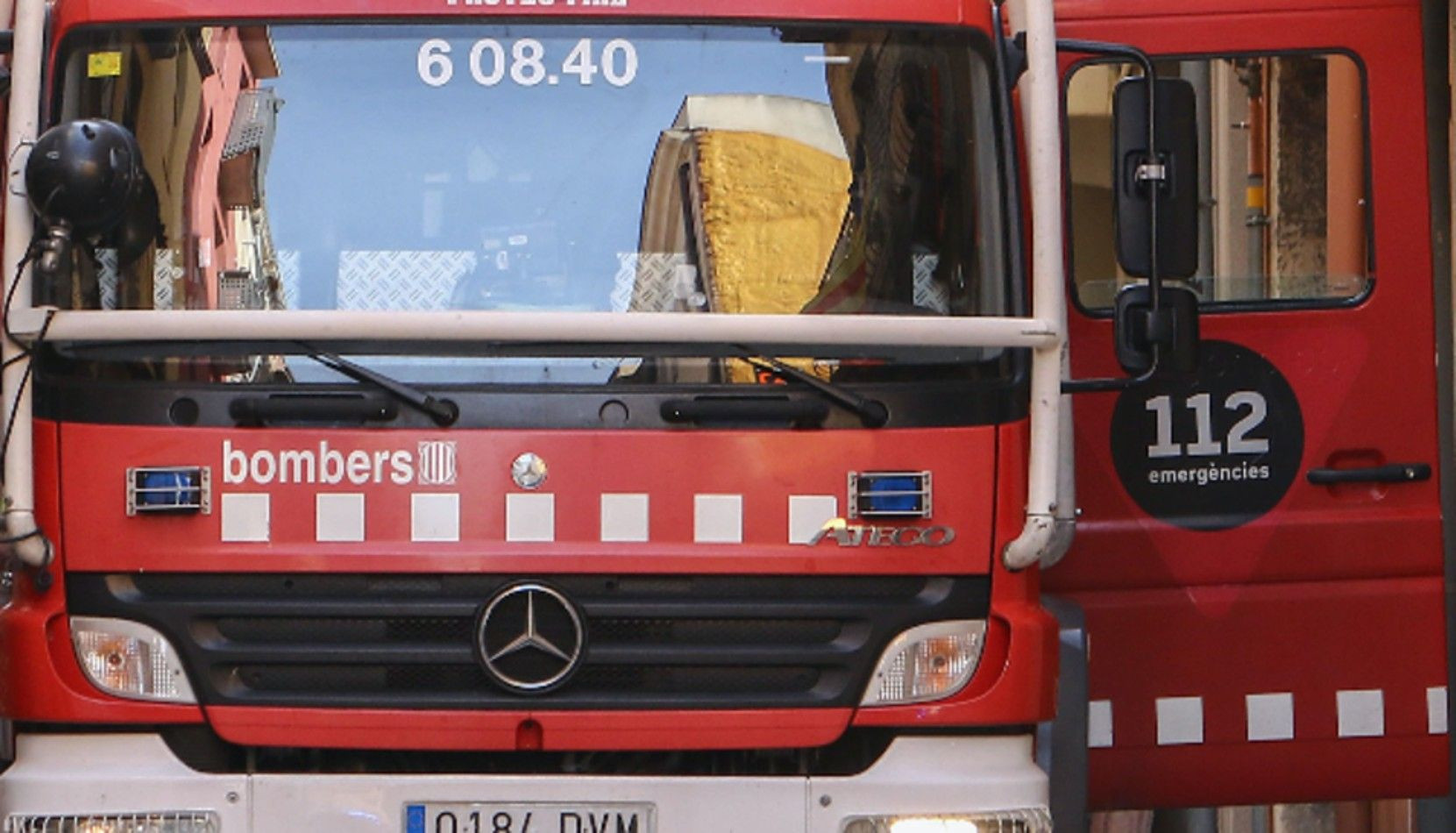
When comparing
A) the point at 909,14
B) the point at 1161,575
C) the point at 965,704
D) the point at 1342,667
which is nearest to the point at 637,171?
the point at 909,14

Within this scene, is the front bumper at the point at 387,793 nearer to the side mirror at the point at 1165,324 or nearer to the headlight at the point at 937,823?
the headlight at the point at 937,823


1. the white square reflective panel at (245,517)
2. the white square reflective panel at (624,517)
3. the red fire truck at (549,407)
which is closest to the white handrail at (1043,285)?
the red fire truck at (549,407)

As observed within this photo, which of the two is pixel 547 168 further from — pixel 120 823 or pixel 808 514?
pixel 120 823

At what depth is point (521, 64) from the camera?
19.3ft

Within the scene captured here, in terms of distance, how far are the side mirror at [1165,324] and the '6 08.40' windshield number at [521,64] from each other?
3.94 feet

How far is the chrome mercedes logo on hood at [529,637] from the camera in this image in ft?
18.6

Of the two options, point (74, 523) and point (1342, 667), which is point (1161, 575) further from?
point (74, 523)

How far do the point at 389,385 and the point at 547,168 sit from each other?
0.58 metres

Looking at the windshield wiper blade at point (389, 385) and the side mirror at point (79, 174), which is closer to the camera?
the side mirror at point (79, 174)

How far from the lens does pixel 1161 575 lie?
268 inches

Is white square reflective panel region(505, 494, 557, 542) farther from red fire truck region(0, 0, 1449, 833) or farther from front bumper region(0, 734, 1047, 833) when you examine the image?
front bumper region(0, 734, 1047, 833)

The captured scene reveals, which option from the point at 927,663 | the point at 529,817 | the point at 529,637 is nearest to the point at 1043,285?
the point at 927,663

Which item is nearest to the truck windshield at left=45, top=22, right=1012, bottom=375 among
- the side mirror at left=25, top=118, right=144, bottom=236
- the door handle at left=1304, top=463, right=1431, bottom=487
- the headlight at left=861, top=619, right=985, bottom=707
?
the side mirror at left=25, top=118, right=144, bottom=236

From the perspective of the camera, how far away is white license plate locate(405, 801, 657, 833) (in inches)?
221
